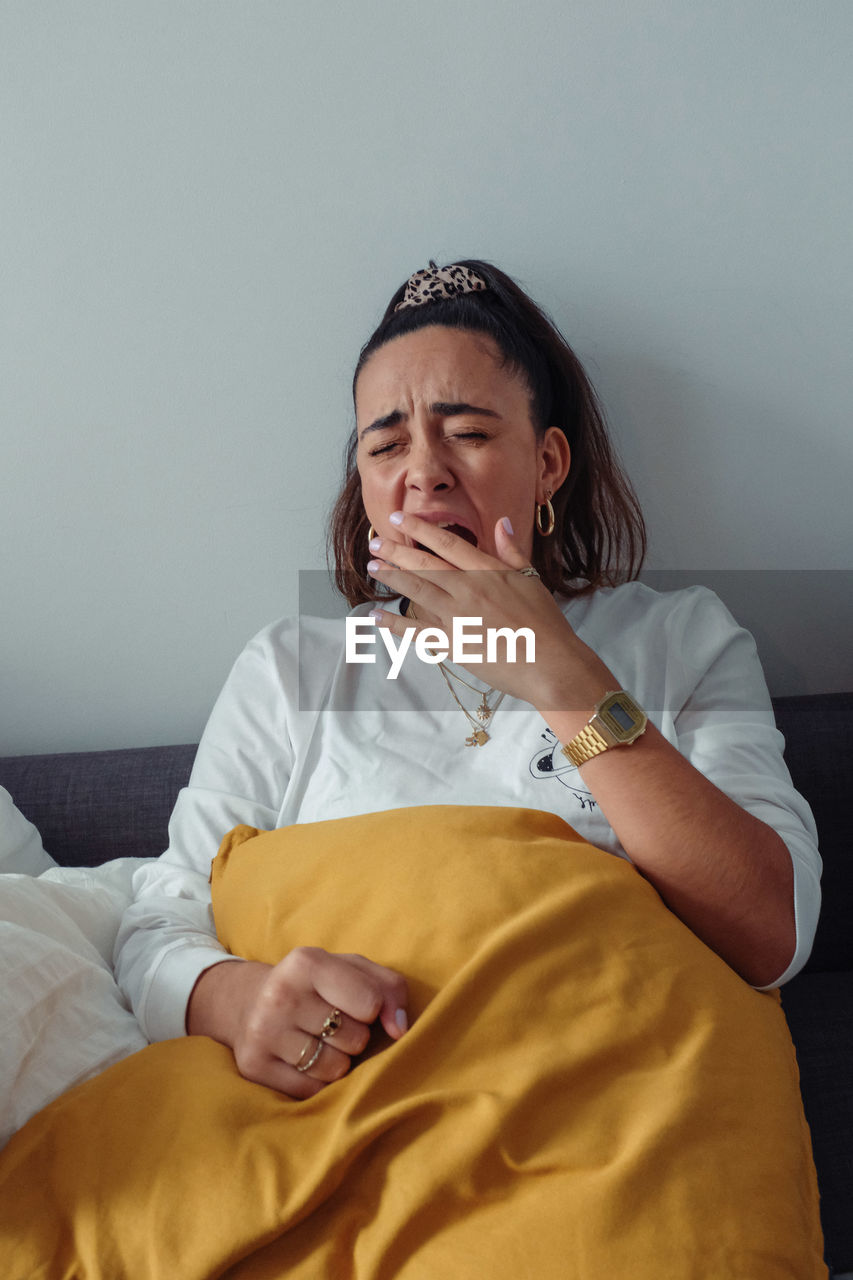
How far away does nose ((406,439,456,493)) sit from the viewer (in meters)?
1.10

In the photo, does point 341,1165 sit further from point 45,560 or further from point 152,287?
point 152,287

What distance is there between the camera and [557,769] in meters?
1.08

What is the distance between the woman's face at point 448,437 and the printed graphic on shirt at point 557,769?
0.84 feet

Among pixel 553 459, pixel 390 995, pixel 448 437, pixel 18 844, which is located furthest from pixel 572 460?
pixel 18 844

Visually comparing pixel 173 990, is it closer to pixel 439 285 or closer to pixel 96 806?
pixel 96 806

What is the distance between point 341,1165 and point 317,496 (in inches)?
39.5

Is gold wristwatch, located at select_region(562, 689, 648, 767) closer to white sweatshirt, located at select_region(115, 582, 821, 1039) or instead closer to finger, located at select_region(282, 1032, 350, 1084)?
white sweatshirt, located at select_region(115, 582, 821, 1039)

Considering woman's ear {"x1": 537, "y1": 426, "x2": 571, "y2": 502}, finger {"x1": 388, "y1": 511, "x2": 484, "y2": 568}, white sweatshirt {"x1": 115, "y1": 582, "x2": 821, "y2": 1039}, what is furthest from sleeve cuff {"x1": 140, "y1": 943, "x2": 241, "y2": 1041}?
woman's ear {"x1": 537, "y1": 426, "x2": 571, "y2": 502}

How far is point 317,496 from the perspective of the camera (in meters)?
1.46

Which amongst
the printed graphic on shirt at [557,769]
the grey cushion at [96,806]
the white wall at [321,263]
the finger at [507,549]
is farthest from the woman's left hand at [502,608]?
the grey cushion at [96,806]

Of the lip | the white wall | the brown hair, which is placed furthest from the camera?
the white wall

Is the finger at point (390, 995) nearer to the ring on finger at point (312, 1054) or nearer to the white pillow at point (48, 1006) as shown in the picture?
the ring on finger at point (312, 1054)

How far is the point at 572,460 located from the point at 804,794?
0.60 metres

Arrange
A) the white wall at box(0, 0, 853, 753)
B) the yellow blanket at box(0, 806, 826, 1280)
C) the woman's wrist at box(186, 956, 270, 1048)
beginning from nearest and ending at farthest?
the yellow blanket at box(0, 806, 826, 1280), the woman's wrist at box(186, 956, 270, 1048), the white wall at box(0, 0, 853, 753)
